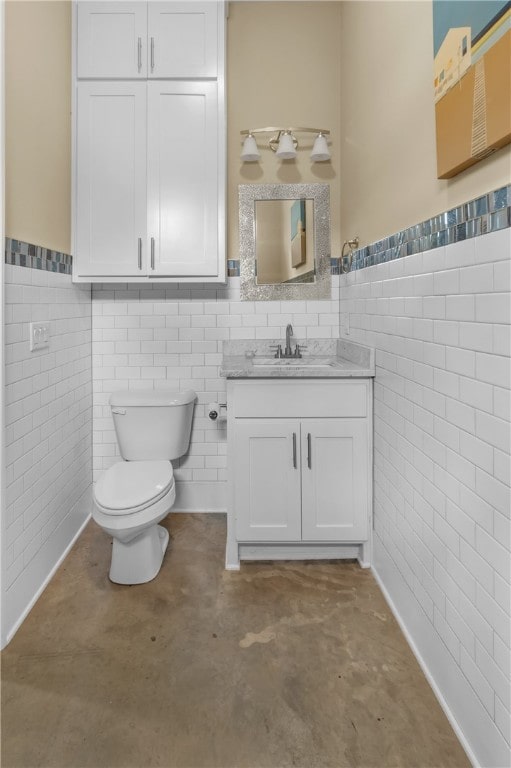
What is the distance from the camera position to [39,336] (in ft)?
6.58

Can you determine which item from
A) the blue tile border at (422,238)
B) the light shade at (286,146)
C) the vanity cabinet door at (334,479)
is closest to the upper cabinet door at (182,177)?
the light shade at (286,146)

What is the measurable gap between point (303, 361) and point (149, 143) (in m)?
1.40

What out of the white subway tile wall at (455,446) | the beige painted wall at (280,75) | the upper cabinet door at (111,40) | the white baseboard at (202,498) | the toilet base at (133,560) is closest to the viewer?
the white subway tile wall at (455,446)

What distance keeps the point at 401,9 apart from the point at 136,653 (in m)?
2.52

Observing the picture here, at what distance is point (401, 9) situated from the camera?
1.72 metres

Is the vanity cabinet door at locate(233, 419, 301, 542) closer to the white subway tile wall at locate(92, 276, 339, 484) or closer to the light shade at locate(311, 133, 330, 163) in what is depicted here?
the white subway tile wall at locate(92, 276, 339, 484)

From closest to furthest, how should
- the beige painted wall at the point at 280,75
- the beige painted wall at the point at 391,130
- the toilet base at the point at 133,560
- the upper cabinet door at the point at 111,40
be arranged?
the beige painted wall at the point at 391,130 → the toilet base at the point at 133,560 → the upper cabinet door at the point at 111,40 → the beige painted wall at the point at 280,75

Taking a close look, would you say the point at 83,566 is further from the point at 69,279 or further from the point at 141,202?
the point at 141,202

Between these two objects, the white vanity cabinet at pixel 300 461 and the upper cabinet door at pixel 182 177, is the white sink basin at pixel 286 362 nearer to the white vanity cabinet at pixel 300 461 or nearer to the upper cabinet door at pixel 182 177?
the white vanity cabinet at pixel 300 461

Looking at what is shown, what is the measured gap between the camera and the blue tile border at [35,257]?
1.77 m

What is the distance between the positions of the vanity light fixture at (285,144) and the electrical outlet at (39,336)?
1.47 m

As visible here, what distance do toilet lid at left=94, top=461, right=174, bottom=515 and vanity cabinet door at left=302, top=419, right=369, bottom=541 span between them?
65cm

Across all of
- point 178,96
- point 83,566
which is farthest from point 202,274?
point 83,566

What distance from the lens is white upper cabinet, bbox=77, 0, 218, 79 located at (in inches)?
93.4
